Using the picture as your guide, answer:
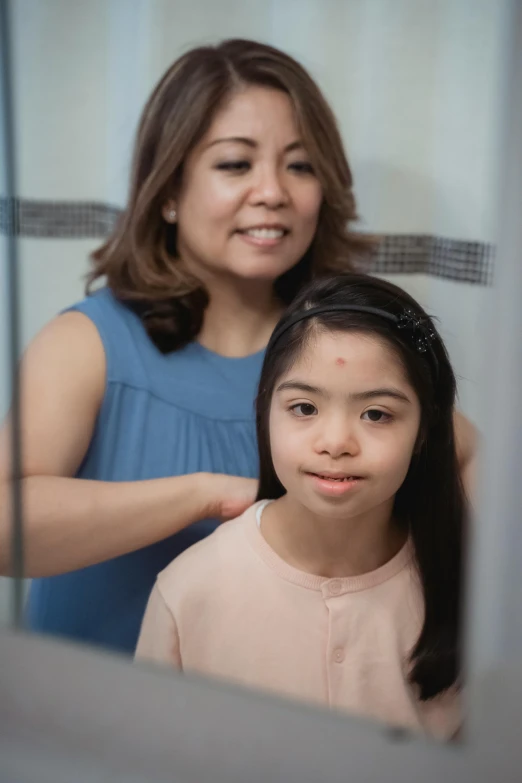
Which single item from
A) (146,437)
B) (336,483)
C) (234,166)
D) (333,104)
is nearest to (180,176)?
(234,166)

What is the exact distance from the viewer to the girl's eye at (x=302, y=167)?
898mm

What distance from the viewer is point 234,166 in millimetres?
905

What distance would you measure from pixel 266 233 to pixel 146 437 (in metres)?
0.24

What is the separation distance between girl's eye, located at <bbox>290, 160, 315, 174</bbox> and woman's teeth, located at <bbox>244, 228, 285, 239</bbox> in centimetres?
6

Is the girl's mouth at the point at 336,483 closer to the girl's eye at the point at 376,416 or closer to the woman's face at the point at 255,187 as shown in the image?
the girl's eye at the point at 376,416

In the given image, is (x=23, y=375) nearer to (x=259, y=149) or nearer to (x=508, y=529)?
(x=259, y=149)

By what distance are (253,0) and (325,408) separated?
0.44 m

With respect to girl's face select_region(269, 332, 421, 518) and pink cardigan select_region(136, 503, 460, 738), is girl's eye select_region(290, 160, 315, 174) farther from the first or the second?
pink cardigan select_region(136, 503, 460, 738)

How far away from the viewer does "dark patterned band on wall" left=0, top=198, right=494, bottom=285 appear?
800mm

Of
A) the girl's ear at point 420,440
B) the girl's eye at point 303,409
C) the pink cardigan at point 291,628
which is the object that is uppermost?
the girl's eye at point 303,409

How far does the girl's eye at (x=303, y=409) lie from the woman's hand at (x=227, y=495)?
13cm

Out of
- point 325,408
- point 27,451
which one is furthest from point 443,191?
point 27,451

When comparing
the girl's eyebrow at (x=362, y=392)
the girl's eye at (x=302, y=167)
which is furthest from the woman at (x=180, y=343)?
the girl's eyebrow at (x=362, y=392)

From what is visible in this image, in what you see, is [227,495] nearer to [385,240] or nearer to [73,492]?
[73,492]
